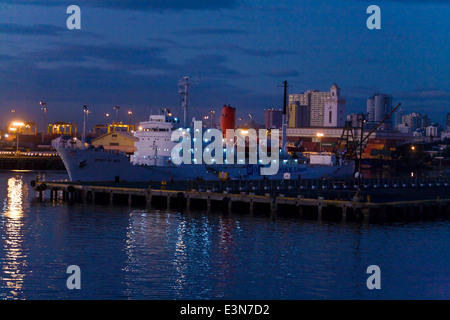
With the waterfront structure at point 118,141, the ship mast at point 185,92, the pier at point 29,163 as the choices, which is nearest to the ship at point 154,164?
the ship mast at point 185,92

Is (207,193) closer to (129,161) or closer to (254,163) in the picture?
(129,161)

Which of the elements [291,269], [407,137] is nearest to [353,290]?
[291,269]

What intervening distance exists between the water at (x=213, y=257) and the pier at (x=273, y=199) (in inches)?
85.6

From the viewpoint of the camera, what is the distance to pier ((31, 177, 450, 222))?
4897cm

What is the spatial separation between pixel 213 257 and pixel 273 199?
54.2 feet

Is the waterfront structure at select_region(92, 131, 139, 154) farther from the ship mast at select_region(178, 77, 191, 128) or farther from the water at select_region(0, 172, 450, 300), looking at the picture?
the water at select_region(0, 172, 450, 300)

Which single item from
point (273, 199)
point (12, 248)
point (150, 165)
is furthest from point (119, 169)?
point (12, 248)

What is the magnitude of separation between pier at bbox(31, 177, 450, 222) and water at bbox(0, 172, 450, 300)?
85.6 inches

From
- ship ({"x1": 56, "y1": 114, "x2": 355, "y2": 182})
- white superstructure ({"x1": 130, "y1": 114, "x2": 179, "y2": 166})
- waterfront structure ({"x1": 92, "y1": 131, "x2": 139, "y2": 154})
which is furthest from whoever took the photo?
waterfront structure ({"x1": 92, "y1": 131, "x2": 139, "y2": 154})

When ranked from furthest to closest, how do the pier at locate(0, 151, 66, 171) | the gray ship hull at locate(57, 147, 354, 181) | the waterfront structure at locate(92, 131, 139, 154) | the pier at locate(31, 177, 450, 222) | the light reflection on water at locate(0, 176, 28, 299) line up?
the waterfront structure at locate(92, 131, 139, 154), the pier at locate(0, 151, 66, 171), the gray ship hull at locate(57, 147, 354, 181), the pier at locate(31, 177, 450, 222), the light reflection on water at locate(0, 176, 28, 299)

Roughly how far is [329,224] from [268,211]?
25.4ft

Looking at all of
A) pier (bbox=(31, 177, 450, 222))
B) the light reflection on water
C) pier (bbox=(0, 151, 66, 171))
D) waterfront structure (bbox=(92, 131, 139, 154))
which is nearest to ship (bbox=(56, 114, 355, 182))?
pier (bbox=(31, 177, 450, 222))

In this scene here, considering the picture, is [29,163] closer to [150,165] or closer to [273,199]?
[150,165]
